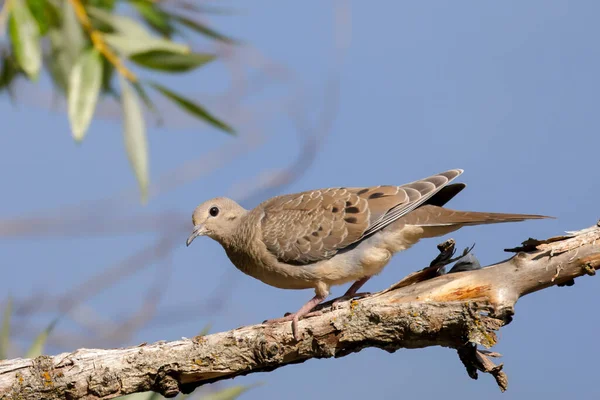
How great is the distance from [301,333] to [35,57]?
5.42ft

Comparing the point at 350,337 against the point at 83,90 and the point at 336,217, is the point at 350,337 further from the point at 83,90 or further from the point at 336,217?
the point at 83,90

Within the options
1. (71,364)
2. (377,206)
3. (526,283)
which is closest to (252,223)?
(377,206)

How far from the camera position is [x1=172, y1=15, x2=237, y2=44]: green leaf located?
416 cm

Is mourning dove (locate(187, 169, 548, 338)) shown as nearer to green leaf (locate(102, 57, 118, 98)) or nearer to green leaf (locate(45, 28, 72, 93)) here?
green leaf (locate(102, 57, 118, 98))

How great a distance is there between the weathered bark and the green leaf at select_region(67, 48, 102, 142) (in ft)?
3.14

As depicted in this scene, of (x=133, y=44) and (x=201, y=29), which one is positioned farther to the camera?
(x=201, y=29)

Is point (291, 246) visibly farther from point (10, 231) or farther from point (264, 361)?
point (10, 231)

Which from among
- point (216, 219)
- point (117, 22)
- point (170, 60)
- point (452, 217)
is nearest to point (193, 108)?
point (170, 60)

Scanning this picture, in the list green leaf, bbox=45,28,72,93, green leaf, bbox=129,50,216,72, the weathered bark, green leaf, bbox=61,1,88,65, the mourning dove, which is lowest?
the weathered bark

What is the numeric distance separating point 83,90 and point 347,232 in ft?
4.78

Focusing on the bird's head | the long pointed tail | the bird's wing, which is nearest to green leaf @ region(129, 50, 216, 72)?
the bird's wing

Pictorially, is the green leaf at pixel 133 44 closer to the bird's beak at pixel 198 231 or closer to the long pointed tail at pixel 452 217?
the bird's beak at pixel 198 231

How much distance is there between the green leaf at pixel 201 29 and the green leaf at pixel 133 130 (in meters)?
0.66

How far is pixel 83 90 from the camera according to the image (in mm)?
3557
